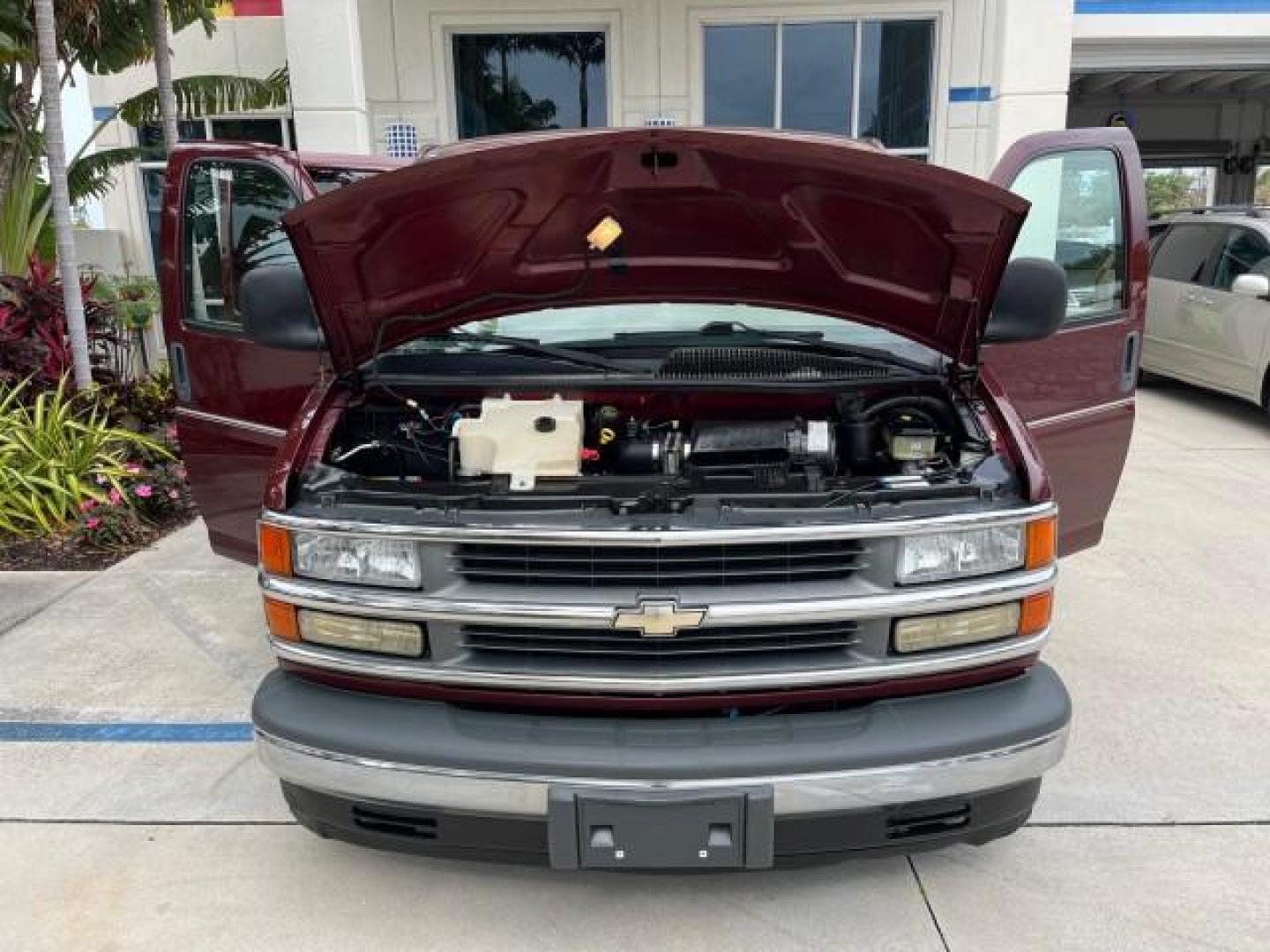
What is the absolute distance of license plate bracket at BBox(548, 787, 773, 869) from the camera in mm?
2104

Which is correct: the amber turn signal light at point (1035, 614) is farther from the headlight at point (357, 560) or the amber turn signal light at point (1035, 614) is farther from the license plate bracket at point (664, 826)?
the headlight at point (357, 560)

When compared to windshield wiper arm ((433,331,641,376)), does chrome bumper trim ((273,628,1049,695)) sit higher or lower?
lower

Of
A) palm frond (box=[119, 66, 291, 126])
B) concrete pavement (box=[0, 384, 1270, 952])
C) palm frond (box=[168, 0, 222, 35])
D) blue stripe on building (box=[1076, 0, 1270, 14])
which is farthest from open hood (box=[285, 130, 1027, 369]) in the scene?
blue stripe on building (box=[1076, 0, 1270, 14])

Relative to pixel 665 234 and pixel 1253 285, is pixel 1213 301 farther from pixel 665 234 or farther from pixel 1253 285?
pixel 665 234

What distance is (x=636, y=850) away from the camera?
212cm

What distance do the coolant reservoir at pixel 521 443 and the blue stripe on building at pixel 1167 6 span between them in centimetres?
1328

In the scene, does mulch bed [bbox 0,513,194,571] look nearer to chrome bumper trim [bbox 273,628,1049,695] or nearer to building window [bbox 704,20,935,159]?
chrome bumper trim [bbox 273,628,1049,695]

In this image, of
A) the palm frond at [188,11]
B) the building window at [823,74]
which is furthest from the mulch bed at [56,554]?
the building window at [823,74]

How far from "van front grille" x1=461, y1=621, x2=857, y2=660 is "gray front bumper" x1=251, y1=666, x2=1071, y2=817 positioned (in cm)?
16

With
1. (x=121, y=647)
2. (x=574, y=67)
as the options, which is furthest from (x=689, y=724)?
(x=574, y=67)

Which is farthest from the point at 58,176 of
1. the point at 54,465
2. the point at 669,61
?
A: the point at 669,61

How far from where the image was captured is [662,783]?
2.12m

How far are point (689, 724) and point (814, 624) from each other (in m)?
0.38

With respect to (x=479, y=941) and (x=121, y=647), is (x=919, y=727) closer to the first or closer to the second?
(x=479, y=941)
